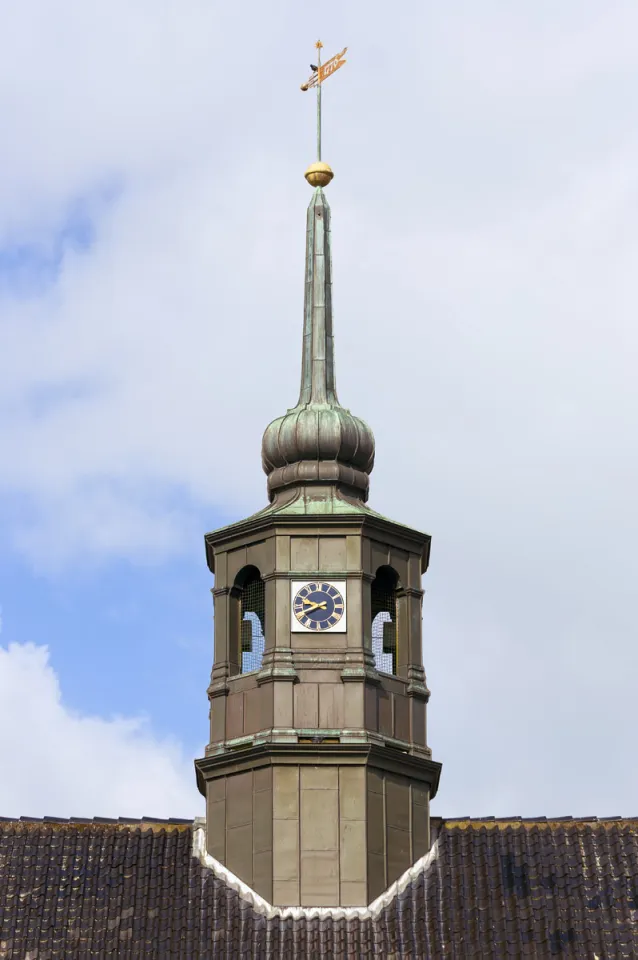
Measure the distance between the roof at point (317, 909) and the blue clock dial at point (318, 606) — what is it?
4527mm

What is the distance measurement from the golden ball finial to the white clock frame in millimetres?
9744

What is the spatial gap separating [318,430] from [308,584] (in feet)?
11.7

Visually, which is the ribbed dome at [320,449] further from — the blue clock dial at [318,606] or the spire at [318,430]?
the blue clock dial at [318,606]

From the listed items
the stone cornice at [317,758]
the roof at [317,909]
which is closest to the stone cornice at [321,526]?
the stone cornice at [317,758]

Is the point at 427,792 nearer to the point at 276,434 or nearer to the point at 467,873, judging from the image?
the point at 467,873

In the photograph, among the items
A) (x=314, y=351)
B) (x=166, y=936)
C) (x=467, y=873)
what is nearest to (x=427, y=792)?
(x=467, y=873)

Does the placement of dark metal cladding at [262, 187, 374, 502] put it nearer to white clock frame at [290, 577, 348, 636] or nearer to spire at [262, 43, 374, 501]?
spire at [262, 43, 374, 501]

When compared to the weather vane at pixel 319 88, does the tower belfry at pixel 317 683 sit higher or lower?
lower

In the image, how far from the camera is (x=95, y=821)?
52.3m

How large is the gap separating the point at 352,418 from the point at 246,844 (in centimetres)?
937

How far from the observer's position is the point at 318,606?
52.8 m

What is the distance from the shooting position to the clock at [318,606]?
173 ft

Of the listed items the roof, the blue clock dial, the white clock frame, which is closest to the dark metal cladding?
the white clock frame

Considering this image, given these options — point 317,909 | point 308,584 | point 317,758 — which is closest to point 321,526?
point 308,584
